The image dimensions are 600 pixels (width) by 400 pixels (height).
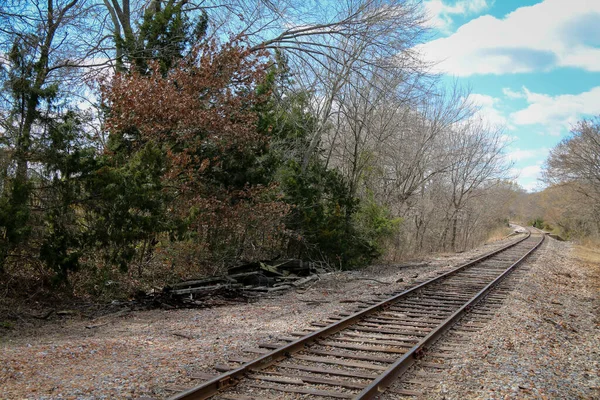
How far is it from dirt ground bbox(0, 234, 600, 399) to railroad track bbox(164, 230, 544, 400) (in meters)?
0.46

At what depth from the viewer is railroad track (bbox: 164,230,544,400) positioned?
5316 mm

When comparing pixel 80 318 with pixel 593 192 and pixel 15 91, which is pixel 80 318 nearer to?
pixel 15 91

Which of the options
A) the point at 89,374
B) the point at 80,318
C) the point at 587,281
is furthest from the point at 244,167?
the point at 587,281

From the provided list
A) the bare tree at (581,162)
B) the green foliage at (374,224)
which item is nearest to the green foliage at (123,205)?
the green foliage at (374,224)

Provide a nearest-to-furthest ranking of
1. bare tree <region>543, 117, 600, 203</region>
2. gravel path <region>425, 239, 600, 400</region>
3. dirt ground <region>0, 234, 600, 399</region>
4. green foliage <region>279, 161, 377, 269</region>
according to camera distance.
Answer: dirt ground <region>0, 234, 600, 399</region>, gravel path <region>425, 239, 600, 400</region>, green foliage <region>279, 161, 377, 269</region>, bare tree <region>543, 117, 600, 203</region>

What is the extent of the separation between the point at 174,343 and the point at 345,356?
2540 millimetres

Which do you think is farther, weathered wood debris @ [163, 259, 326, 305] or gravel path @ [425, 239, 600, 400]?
weathered wood debris @ [163, 259, 326, 305]

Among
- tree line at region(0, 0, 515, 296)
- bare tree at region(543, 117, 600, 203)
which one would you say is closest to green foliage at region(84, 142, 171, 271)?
tree line at region(0, 0, 515, 296)

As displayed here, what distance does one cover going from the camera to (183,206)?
43.1ft

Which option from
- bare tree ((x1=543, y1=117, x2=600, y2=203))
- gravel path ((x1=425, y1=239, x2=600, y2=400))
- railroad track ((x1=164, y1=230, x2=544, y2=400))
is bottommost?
gravel path ((x1=425, y1=239, x2=600, y2=400))

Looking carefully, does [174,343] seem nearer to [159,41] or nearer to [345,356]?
[345,356]

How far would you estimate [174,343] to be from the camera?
290 inches

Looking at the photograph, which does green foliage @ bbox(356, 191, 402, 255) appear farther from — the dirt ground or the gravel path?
the gravel path

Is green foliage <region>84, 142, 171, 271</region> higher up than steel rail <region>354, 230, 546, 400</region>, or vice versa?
green foliage <region>84, 142, 171, 271</region>
